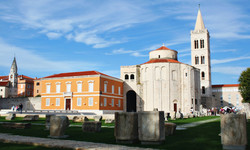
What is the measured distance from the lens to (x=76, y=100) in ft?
154

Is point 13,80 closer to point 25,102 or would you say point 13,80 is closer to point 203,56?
point 25,102

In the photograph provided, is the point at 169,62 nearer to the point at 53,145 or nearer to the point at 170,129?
the point at 170,129

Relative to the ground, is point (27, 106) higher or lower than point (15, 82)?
lower

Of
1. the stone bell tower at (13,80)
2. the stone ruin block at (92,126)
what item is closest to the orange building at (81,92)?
the stone ruin block at (92,126)

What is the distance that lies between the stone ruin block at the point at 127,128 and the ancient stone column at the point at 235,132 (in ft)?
9.91

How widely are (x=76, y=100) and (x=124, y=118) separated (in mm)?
38894

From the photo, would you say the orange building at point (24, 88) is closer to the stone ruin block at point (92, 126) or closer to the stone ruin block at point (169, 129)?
the stone ruin block at point (92, 126)

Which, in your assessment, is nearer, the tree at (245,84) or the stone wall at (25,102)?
the tree at (245,84)

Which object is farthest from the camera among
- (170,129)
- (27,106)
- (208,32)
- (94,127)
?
(208,32)

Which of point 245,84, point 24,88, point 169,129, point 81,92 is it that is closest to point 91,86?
point 81,92

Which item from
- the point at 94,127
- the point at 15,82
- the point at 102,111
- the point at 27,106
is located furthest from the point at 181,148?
the point at 15,82

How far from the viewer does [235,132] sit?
298 inches

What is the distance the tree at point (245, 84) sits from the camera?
5369 cm

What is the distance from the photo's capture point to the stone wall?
5812 centimetres
